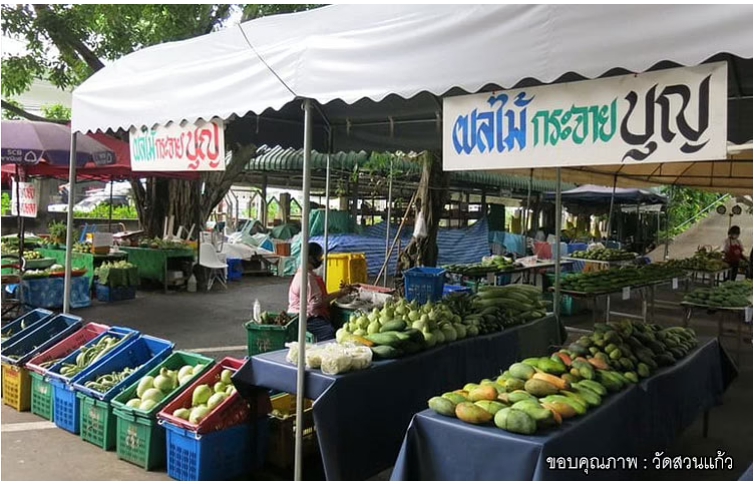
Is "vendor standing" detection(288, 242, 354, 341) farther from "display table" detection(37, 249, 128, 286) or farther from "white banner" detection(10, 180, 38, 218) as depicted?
"display table" detection(37, 249, 128, 286)

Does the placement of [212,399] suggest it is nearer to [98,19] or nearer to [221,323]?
A: [221,323]

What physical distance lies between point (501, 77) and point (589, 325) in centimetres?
781

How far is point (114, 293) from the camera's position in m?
11.0

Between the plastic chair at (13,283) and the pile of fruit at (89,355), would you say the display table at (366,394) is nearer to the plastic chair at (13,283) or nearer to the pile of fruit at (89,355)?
the pile of fruit at (89,355)

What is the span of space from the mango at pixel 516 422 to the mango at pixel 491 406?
81 millimetres

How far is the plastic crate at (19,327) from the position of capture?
5.57 m

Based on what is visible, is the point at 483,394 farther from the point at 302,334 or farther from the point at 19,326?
the point at 19,326

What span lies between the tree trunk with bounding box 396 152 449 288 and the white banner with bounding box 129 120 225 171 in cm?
615

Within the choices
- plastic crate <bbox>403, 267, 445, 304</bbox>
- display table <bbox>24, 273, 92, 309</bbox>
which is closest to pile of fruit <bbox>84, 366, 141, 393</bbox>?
plastic crate <bbox>403, 267, 445, 304</bbox>

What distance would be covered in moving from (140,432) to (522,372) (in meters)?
2.60

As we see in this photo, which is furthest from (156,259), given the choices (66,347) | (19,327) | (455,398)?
(455,398)

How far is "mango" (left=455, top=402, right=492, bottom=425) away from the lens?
2879 mm

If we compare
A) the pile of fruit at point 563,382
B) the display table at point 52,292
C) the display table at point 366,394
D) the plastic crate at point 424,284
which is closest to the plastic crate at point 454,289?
the plastic crate at point 424,284

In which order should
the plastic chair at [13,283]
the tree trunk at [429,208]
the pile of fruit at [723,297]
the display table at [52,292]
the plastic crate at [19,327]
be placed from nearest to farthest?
1. the plastic crate at [19,327]
2. the pile of fruit at [723,297]
3. the plastic chair at [13,283]
4. the display table at [52,292]
5. the tree trunk at [429,208]
